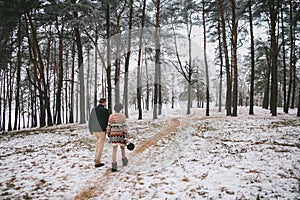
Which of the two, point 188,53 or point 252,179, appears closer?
point 252,179

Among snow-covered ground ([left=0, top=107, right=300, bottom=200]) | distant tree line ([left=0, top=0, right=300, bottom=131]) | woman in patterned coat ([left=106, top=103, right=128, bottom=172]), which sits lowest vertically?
snow-covered ground ([left=0, top=107, right=300, bottom=200])

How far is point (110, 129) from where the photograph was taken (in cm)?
556

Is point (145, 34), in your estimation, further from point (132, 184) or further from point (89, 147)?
point (132, 184)

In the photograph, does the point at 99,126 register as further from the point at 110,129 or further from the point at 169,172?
the point at 169,172

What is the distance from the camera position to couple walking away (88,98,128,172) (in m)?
5.51

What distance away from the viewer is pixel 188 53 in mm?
22938

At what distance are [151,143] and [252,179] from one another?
4899 mm

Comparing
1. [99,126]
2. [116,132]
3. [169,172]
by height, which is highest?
[99,126]

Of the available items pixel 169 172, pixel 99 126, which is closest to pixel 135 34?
pixel 99 126

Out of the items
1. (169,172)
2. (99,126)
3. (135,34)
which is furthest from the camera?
(135,34)

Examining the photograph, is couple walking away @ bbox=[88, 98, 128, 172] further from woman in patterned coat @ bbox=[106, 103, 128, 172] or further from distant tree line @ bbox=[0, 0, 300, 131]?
distant tree line @ bbox=[0, 0, 300, 131]

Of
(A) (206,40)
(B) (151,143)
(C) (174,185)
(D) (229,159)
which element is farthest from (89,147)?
(A) (206,40)

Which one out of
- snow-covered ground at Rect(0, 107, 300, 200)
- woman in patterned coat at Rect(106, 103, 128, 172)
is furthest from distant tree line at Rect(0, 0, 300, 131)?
woman in patterned coat at Rect(106, 103, 128, 172)

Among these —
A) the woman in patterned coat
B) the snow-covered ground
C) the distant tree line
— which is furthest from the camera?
the distant tree line
